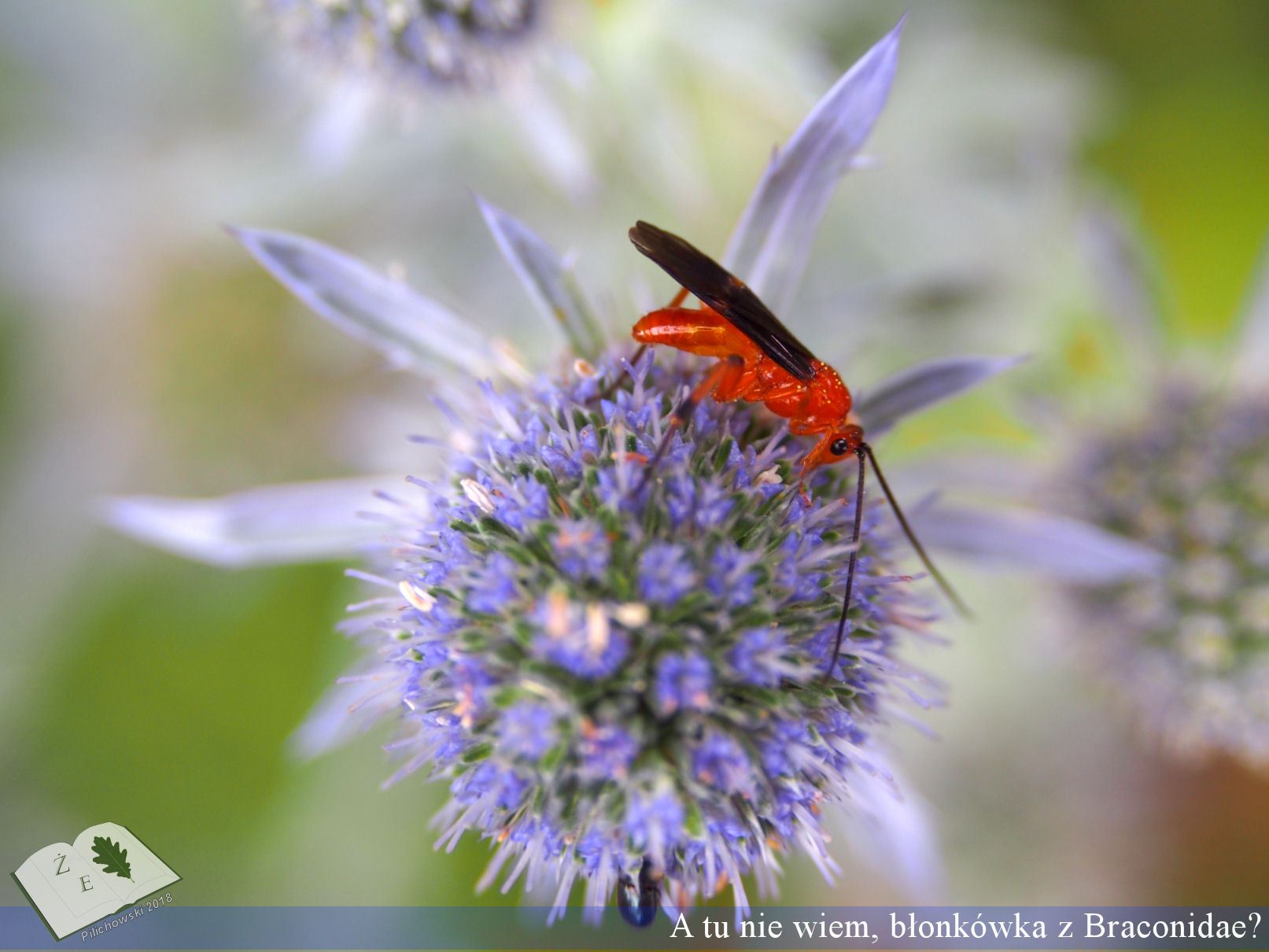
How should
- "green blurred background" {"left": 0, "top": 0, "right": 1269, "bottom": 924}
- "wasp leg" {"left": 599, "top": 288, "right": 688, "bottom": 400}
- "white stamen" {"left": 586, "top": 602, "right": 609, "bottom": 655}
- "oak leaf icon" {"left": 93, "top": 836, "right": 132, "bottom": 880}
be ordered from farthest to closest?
"green blurred background" {"left": 0, "top": 0, "right": 1269, "bottom": 924} < "oak leaf icon" {"left": 93, "top": 836, "right": 132, "bottom": 880} < "wasp leg" {"left": 599, "top": 288, "right": 688, "bottom": 400} < "white stamen" {"left": 586, "top": 602, "right": 609, "bottom": 655}

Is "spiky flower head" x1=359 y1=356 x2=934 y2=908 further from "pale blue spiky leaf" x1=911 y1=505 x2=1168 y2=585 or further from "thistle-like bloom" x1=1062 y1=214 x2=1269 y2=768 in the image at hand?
"thistle-like bloom" x1=1062 y1=214 x2=1269 y2=768

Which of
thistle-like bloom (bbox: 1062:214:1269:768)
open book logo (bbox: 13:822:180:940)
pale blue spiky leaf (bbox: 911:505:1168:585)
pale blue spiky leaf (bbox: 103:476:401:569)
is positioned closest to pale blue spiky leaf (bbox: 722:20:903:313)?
pale blue spiky leaf (bbox: 911:505:1168:585)

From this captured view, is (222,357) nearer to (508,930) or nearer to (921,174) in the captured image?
(508,930)

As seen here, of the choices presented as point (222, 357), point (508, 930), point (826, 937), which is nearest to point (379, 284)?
point (222, 357)

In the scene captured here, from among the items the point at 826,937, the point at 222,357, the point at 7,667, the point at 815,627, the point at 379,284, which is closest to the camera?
the point at 815,627

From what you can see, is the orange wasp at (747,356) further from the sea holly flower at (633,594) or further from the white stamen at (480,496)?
the white stamen at (480,496)

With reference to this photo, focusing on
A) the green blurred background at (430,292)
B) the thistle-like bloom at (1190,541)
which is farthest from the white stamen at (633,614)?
the thistle-like bloom at (1190,541)
